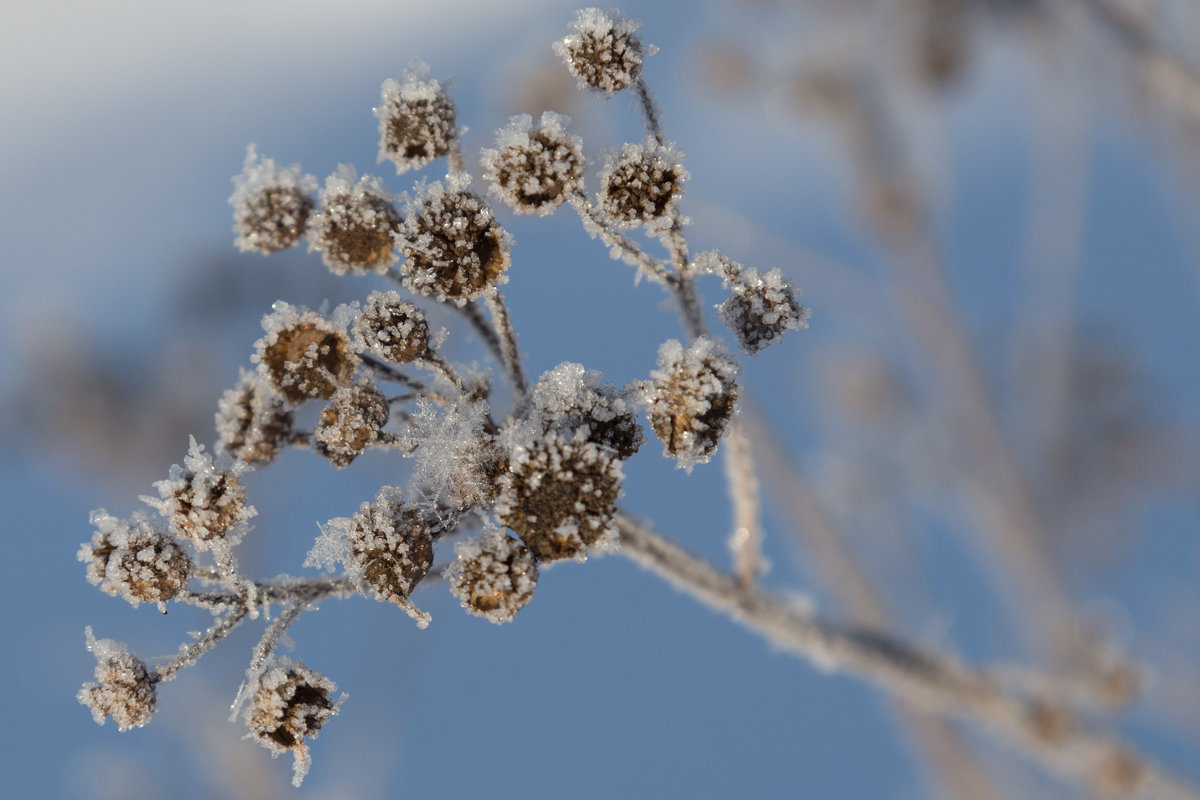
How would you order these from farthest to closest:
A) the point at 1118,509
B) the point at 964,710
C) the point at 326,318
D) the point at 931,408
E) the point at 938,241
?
the point at 1118,509, the point at 931,408, the point at 938,241, the point at 964,710, the point at 326,318

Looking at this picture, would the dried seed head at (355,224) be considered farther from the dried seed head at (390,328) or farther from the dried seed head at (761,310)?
the dried seed head at (761,310)

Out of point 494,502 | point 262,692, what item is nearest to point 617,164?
point 494,502

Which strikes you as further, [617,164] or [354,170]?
[354,170]

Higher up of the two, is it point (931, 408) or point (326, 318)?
point (931, 408)

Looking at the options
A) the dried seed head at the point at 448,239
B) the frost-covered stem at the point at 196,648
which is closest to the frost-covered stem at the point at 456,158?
the dried seed head at the point at 448,239

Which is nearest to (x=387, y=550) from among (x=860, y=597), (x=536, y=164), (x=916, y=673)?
(x=536, y=164)

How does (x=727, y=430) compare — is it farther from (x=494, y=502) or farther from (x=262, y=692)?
(x=262, y=692)
